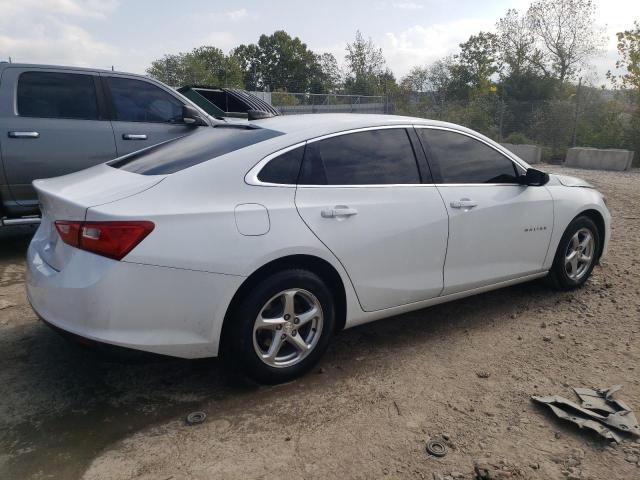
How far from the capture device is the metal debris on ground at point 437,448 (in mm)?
2381

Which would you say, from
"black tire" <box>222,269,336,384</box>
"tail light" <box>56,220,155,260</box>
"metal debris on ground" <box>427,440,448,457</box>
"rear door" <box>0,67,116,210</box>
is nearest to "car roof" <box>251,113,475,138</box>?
"black tire" <box>222,269,336,384</box>

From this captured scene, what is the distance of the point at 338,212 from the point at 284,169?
401 mm

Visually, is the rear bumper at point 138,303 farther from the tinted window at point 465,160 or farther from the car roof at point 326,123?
the tinted window at point 465,160

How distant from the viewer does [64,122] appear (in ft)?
17.5

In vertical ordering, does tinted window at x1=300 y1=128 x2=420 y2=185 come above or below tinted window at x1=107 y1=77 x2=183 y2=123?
below

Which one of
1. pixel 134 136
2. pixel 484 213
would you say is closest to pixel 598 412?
pixel 484 213

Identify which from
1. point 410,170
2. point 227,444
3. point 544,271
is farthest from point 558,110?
point 227,444

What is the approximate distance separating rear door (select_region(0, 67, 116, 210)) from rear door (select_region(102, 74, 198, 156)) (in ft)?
0.42

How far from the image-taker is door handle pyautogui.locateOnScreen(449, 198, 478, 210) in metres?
3.49

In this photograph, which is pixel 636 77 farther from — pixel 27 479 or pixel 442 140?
pixel 27 479

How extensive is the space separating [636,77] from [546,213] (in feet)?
53.5

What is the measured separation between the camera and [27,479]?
219 centimetres

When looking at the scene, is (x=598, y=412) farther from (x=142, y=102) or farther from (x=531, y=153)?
(x=531, y=153)

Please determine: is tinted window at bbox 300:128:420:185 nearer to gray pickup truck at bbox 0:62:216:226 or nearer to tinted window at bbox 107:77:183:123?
gray pickup truck at bbox 0:62:216:226
